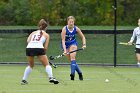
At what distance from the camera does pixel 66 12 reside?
3353 centimetres

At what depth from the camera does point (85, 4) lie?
1341 inches

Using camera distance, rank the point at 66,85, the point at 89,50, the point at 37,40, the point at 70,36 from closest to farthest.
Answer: the point at 66,85, the point at 37,40, the point at 70,36, the point at 89,50

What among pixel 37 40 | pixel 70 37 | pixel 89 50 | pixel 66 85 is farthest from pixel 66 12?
pixel 66 85

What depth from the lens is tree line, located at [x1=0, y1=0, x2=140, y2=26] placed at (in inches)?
1284

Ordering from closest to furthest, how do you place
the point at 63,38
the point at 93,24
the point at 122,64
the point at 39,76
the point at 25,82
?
the point at 25,82 → the point at 63,38 → the point at 39,76 → the point at 122,64 → the point at 93,24

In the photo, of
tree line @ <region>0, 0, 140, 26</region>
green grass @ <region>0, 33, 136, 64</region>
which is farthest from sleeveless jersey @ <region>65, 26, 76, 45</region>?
tree line @ <region>0, 0, 140, 26</region>

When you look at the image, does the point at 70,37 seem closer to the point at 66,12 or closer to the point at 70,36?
the point at 70,36

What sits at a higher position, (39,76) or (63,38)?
(63,38)

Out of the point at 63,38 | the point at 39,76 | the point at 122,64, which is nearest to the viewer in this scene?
the point at 63,38

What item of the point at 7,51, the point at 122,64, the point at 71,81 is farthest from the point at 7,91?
the point at 7,51

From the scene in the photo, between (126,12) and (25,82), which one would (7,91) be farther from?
(126,12)

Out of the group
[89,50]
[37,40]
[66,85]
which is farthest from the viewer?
[89,50]

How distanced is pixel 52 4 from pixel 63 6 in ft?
2.35

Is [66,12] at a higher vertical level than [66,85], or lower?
higher
